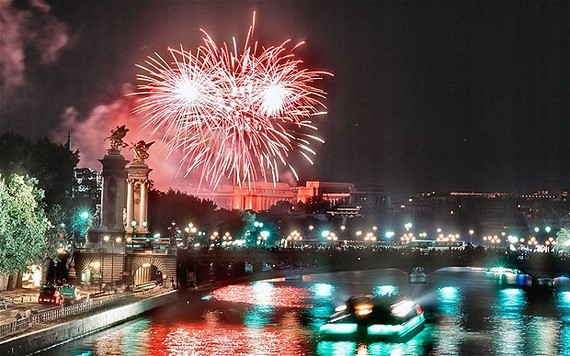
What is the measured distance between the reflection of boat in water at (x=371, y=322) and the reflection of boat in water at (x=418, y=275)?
49177 millimetres

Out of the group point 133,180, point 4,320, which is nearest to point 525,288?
point 133,180

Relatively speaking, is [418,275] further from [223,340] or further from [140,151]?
[223,340]

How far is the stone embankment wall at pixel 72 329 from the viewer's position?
170 ft

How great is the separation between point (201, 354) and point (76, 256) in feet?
116

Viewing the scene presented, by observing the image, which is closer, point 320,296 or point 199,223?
point 320,296

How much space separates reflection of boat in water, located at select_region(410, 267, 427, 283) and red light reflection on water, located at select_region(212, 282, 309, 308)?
16408mm

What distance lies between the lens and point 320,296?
103m

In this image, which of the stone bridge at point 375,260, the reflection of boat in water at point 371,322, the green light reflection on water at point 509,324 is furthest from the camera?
the stone bridge at point 375,260

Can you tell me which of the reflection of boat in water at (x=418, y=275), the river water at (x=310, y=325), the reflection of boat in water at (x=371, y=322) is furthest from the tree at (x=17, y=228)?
the reflection of boat in water at (x=418, y=275)

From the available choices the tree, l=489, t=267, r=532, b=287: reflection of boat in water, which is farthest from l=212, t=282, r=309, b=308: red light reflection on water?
the tree

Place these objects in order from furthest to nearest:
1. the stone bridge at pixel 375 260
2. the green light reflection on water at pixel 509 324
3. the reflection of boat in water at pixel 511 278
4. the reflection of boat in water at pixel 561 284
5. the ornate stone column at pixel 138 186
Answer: the reflection of boat in water at pixel 511 278 < the reflection of boat in water at pixel 561 284 < the stone bridge at pixel 375 260 < the ornate stone column at pixel 138 186 < the green light reflection on water at pixel 509 324

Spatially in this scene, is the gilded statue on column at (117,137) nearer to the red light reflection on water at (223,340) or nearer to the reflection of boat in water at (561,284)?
the red light reflection on water at (223,340)

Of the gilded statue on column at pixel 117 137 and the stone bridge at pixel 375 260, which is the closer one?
the gilded statue on column at pixel 117 137

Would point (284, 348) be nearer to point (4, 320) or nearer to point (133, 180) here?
point (4, 320)
